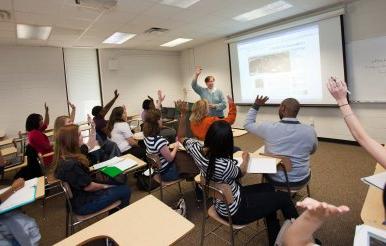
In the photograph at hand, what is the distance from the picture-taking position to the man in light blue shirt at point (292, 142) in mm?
2309

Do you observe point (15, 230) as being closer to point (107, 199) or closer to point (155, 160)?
point (107, 199)

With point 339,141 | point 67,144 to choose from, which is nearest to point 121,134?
point 67,144

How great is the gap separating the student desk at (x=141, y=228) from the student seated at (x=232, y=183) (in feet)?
1.60

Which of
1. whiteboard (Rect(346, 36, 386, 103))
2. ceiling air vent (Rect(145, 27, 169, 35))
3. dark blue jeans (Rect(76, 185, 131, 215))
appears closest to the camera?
dark blue jeans (Rect(76, 185, 131, 215))

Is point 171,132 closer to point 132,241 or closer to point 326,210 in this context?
point 132,241

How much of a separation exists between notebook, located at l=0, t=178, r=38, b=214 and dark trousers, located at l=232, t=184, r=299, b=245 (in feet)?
5.05

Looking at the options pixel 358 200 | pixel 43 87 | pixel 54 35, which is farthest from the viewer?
pixel 43 87

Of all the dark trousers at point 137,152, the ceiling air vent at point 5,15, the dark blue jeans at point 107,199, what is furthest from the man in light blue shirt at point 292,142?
the ceiling air vent at point 5,15

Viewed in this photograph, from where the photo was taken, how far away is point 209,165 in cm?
182

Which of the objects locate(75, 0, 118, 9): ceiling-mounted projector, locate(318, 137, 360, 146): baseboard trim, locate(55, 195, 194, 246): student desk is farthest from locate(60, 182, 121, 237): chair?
locate(318, 137, 360, 146): baseboard trim

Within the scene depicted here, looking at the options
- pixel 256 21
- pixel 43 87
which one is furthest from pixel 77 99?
pixel 256 21

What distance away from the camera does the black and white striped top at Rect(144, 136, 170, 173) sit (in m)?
2.76

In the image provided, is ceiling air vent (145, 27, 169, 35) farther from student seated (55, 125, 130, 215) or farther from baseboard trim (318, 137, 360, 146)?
baseboard trim (318, 137, 360, 146)

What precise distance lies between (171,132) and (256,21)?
122 inches
